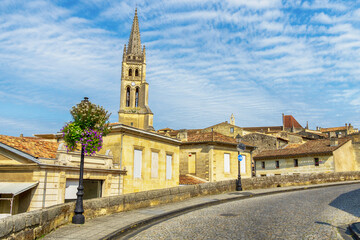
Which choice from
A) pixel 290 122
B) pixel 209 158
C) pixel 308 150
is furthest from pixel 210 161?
pixel 290 122

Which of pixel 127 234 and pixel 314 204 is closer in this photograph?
pixel 127 234

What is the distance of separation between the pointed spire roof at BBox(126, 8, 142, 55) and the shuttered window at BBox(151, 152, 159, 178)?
208 feet

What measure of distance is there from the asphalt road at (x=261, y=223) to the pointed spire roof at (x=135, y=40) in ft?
242

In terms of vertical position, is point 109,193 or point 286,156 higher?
point 286,156

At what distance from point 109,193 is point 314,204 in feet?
36.0

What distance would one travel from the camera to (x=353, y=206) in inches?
535

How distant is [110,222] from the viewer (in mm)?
9977

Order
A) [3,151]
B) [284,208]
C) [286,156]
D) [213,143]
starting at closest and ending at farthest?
[284,208] < [3,151] < [213,143] < [286,156]

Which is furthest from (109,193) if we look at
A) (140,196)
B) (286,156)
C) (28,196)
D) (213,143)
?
(286,156)

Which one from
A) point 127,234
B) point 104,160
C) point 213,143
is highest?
point 213,143

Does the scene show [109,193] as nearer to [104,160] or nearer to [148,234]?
[104,160]

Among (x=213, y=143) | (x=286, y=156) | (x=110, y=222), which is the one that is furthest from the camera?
(x=286, y=156)

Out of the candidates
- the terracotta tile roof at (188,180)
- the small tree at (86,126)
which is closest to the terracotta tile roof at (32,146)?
the small tree at (86,126)

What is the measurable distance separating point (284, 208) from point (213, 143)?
1512cm
